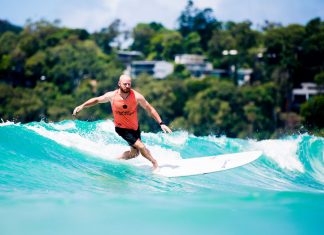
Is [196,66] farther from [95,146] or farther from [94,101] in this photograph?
[94,101]

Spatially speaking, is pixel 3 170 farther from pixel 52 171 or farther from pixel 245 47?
pixel 245 47

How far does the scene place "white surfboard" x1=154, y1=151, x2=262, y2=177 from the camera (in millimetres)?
7816

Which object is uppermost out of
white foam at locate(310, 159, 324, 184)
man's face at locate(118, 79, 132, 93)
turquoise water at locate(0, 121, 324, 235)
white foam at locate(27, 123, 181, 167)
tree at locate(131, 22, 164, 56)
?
tree at locate(131, 22, 164, 56)

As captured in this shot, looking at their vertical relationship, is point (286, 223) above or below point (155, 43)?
below

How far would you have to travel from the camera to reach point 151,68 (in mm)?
66500

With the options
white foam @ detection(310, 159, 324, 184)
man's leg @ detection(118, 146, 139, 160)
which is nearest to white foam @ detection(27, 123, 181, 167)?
man's leg @ detection(118, 146, 139, 160)

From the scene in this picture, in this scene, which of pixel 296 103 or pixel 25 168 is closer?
pixel 25 168

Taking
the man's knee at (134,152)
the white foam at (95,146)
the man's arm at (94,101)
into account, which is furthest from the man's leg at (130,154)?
the man's arm at (94,101)

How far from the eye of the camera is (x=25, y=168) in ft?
24.0

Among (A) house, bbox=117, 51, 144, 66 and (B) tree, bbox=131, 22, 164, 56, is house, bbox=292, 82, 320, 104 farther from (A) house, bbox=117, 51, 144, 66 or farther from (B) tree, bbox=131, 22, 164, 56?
(B) tree, bbox=131, 22, 164, 56

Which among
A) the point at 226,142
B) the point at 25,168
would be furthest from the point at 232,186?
the point at 226,142

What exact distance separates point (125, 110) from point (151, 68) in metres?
58.9

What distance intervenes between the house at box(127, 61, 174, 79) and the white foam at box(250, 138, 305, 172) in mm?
52049

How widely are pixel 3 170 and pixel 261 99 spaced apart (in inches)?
1628
